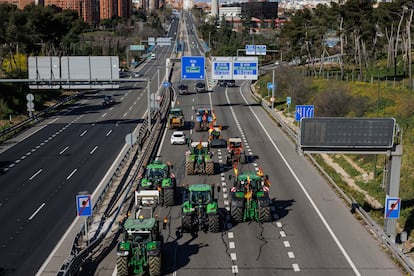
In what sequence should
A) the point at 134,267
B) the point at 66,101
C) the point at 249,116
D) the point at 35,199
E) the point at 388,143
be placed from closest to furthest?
the point at 134,267, the point at 388,143, the point at 35,199, the point at 249,116, the point at 66,101

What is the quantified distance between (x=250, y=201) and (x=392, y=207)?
6642 millimetres

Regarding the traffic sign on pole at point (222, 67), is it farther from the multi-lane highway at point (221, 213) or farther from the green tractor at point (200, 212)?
the green tractor at point (200, 212)

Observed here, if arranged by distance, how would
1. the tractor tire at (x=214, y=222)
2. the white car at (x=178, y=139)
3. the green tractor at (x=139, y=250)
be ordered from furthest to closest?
the white car at (x=178, y=139) < the tractor tire at (x=214, y=222) < the green tractor at (x=139, y=250)

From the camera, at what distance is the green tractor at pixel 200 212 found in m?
25.3

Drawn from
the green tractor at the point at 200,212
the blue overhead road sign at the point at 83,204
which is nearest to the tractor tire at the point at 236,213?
the green tractor at the point at 200,212

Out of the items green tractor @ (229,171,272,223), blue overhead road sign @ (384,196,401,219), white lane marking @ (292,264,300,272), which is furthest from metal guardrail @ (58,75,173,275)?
blue overhead road sign @ (384,196,401,219)

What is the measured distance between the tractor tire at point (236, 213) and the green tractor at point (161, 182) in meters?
4.10

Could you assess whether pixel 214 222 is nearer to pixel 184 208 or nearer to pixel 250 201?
pixel 184 208

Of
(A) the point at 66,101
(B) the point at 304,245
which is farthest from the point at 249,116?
(B) the point at 304,245

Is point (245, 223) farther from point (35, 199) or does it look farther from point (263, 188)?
point (35, 199)

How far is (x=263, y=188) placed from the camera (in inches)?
1095

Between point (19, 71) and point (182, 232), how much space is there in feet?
194

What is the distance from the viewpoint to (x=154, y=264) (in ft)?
66.7

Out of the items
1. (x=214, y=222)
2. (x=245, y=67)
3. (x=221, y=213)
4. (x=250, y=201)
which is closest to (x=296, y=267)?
(x=214, y=222)
